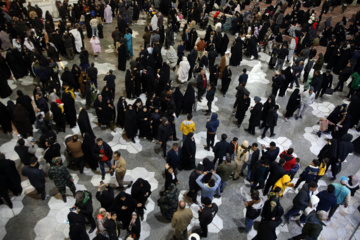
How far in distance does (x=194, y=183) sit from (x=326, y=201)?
3.03 metres

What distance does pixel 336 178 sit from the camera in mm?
8328

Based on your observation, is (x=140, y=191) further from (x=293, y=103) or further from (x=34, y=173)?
(x=293, y=103)

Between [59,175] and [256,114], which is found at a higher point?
[256,114]

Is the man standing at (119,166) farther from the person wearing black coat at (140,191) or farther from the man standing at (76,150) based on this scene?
the man standing at (76,150)

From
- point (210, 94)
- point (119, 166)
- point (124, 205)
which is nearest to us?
point (124, 205)

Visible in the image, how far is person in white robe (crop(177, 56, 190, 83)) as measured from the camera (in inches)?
449

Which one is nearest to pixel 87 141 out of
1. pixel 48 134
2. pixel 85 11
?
pixel 48 134

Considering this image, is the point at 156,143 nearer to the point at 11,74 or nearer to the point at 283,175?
the point at 283,175

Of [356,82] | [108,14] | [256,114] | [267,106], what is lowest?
[256,114]

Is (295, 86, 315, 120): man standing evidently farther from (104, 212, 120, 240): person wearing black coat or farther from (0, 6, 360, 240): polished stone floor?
(104, 212, 120, 240): person wearing black coat

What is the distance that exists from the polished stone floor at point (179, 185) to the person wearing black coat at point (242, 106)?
387 mm

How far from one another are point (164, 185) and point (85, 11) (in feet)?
40.7

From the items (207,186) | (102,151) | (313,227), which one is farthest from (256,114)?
(102,151)

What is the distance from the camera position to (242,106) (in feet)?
30.9
